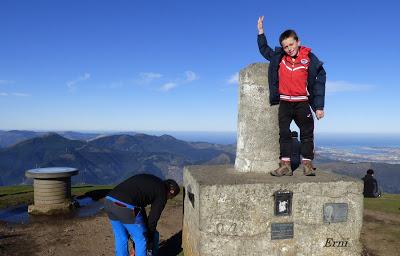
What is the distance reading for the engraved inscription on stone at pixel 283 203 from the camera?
6.40 m

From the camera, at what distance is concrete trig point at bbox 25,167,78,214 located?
13.5 m

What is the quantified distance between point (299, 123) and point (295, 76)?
0.88 m

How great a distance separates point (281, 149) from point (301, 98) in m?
1.03

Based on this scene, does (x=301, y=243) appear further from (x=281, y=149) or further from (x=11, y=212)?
(x=11, y=212)

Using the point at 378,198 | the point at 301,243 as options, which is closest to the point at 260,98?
the point at 301,243

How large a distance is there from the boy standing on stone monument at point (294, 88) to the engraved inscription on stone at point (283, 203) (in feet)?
2.07

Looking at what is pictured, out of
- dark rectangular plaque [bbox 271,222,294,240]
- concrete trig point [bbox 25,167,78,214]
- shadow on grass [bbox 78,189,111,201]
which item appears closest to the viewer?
dark rectangular plaque [bbox 271,222,294,240]

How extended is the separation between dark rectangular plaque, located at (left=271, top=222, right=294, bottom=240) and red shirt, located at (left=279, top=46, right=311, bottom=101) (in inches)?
86.0

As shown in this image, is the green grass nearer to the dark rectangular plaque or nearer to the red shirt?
the dark rectangular plaque

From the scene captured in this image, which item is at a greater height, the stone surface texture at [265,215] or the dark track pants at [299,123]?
the dark track pants at [299,123]

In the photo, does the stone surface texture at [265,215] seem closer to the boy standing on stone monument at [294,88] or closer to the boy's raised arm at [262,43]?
the boy standing on stone monument at [294,88]

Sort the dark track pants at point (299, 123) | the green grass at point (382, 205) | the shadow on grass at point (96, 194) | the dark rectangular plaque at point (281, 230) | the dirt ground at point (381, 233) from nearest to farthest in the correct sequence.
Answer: the dark rectangular plaque at point (281, 230) < the dark track pants at point (299, 123) < the dirt ground at point (381, 233) < the green grass at point (382, 205) < the shadow on grass at point (96, 194)

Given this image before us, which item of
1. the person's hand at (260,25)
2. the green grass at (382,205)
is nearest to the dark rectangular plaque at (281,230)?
the person's hand at (260,25)

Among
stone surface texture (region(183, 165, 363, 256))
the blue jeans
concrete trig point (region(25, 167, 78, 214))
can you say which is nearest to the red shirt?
stone surface texture (region(183, 165, 363, 256))
